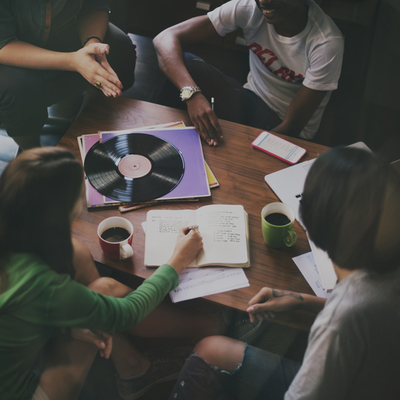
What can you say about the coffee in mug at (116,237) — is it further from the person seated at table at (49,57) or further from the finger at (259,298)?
the person seated at table at (49,57)

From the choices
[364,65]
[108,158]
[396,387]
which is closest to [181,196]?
[108,158]

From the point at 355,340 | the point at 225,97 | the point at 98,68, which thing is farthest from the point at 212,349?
the point at 225,97

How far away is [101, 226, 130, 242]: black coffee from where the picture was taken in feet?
3.66

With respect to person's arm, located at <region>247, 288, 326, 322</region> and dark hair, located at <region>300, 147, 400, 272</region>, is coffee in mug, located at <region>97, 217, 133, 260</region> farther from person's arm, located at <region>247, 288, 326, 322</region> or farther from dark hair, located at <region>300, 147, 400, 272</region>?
dark hair, located at <region>300, 147, 400, 272</region>

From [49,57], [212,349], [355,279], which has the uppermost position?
[49,57]

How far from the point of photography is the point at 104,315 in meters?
0.91

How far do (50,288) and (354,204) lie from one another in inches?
26.1

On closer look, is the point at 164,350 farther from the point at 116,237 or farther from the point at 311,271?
the point at 311,271

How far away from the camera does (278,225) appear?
1.11 m

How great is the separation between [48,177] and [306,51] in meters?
1.23

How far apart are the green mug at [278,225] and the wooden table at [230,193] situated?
0.04 m

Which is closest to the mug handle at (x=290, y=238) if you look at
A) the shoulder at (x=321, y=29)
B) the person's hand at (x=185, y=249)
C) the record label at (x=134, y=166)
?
the person's hand at (x=185, y=249)

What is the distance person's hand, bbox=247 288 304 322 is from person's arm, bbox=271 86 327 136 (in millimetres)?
888

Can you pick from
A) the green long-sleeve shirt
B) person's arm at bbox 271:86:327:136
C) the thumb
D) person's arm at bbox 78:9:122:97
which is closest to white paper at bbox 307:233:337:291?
the green long-sleeve shirt
